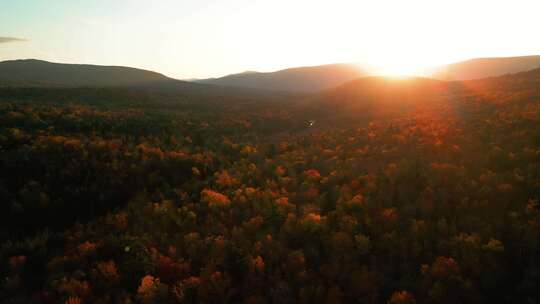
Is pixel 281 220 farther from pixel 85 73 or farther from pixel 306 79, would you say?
pixel 306 79

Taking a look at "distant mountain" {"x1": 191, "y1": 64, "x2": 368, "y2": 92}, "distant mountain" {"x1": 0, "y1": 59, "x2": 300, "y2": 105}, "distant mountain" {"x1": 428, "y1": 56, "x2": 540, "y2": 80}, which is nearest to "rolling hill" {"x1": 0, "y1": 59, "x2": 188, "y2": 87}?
"distant mountain" {"x1": 0, "y1": 59, "x2": 300, "y2": 105}

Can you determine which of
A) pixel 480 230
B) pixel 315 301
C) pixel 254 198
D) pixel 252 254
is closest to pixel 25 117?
pixel 254 198

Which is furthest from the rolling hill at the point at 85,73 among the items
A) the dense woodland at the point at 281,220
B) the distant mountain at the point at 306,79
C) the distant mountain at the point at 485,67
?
the distant mountain at the point at 485,67

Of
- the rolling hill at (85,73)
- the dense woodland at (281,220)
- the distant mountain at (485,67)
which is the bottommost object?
the dense woodland at (281,220)

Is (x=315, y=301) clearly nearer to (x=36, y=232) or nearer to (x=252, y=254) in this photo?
(x=252, y=254)

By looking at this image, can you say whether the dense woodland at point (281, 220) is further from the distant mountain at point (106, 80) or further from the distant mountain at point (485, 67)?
the distant mountain at point (485, 67)

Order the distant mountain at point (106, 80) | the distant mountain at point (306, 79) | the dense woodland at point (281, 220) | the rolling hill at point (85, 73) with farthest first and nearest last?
the distant mountain at point (306, 79), the rolling hill at point (85, 73), the distant mountain at point (106, 80), the dense woodland at point (281, 220)

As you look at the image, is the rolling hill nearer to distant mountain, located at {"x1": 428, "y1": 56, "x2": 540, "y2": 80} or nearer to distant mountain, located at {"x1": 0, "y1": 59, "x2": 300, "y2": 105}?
distant mountain, located at {"x1": 0, "y1": 59, "x2": 300, "y2": 105}
